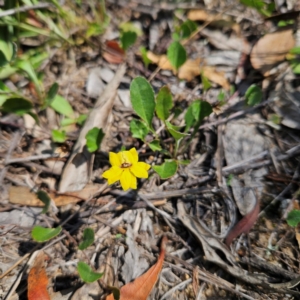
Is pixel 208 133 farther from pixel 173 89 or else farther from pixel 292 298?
pixel 292 298

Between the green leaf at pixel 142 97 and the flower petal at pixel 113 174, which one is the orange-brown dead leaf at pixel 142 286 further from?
the green leaf at pixel 142 97

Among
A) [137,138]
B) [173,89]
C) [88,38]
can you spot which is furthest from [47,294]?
[88,38]

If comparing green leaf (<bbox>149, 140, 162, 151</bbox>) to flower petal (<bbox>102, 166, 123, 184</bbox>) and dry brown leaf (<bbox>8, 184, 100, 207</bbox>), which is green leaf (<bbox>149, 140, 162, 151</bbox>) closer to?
flower petal (<bbox>102, 166, 123, 184</bbox>)

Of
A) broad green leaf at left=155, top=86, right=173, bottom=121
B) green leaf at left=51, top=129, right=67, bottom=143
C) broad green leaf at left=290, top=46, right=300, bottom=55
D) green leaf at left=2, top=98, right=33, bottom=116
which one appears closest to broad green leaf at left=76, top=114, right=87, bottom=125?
green leaf at left=51, top=129, right=67, bottom=143

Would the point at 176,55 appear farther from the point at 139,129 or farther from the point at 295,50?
the point at 295,50

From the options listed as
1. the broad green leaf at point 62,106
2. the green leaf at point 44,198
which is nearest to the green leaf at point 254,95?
the broad green leaf at point 62,106
